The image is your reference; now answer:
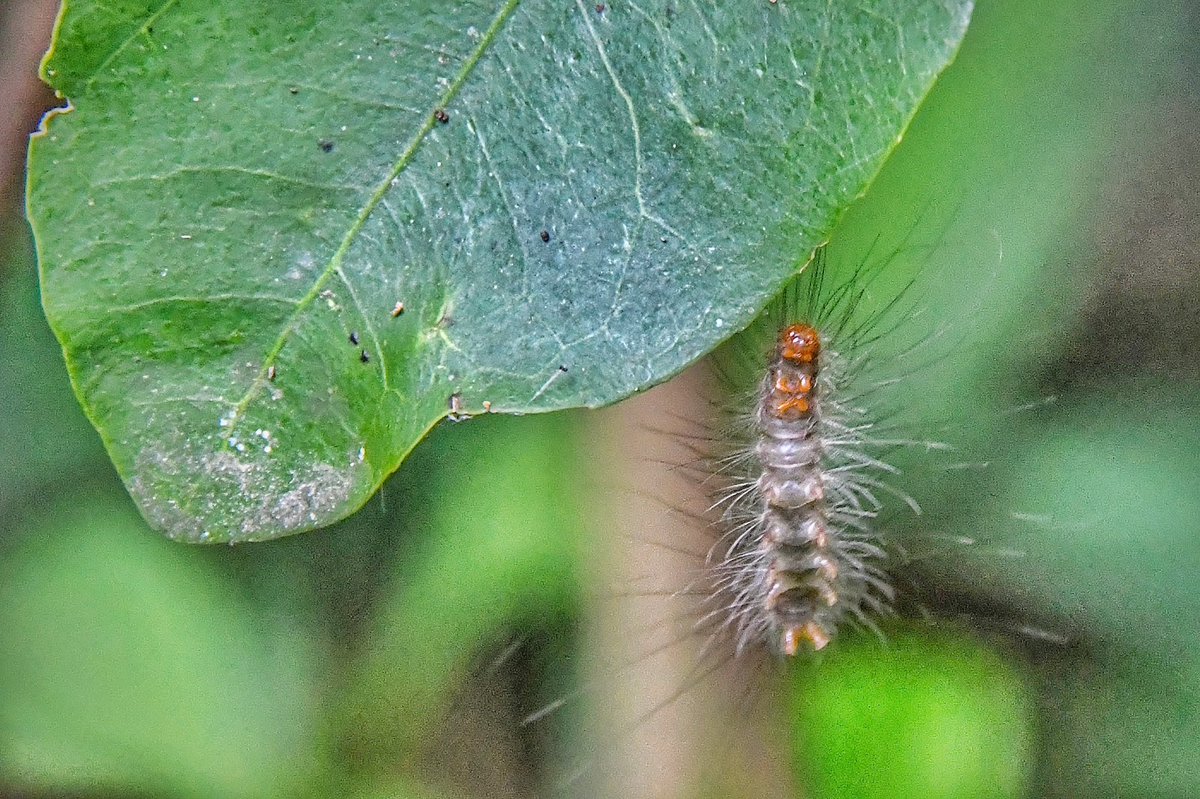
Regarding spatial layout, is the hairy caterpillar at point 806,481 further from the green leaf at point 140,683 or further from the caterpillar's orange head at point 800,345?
the green leaf at point 140,683

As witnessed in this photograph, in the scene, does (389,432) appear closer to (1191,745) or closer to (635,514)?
(635,514)

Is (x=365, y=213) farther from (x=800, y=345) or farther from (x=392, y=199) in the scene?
(x=800, y=345)

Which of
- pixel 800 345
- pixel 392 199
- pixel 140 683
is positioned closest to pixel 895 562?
pixel 800 345

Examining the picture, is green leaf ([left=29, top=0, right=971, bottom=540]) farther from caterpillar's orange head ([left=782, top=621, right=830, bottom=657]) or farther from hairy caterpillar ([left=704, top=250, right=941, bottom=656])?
caterpillar's orange head ([left=782, top=621, right=830, bottom=657])

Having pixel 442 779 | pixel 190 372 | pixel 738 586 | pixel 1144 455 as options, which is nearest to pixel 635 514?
pixel 738 586

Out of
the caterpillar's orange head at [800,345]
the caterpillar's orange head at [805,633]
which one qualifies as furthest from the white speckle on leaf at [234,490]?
the caterpillar's orange head at [805,633]

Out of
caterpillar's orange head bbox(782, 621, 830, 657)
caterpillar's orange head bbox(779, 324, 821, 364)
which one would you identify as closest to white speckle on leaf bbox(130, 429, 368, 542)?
caterpillar's orange head bbox(779, 324, 821, 364)
